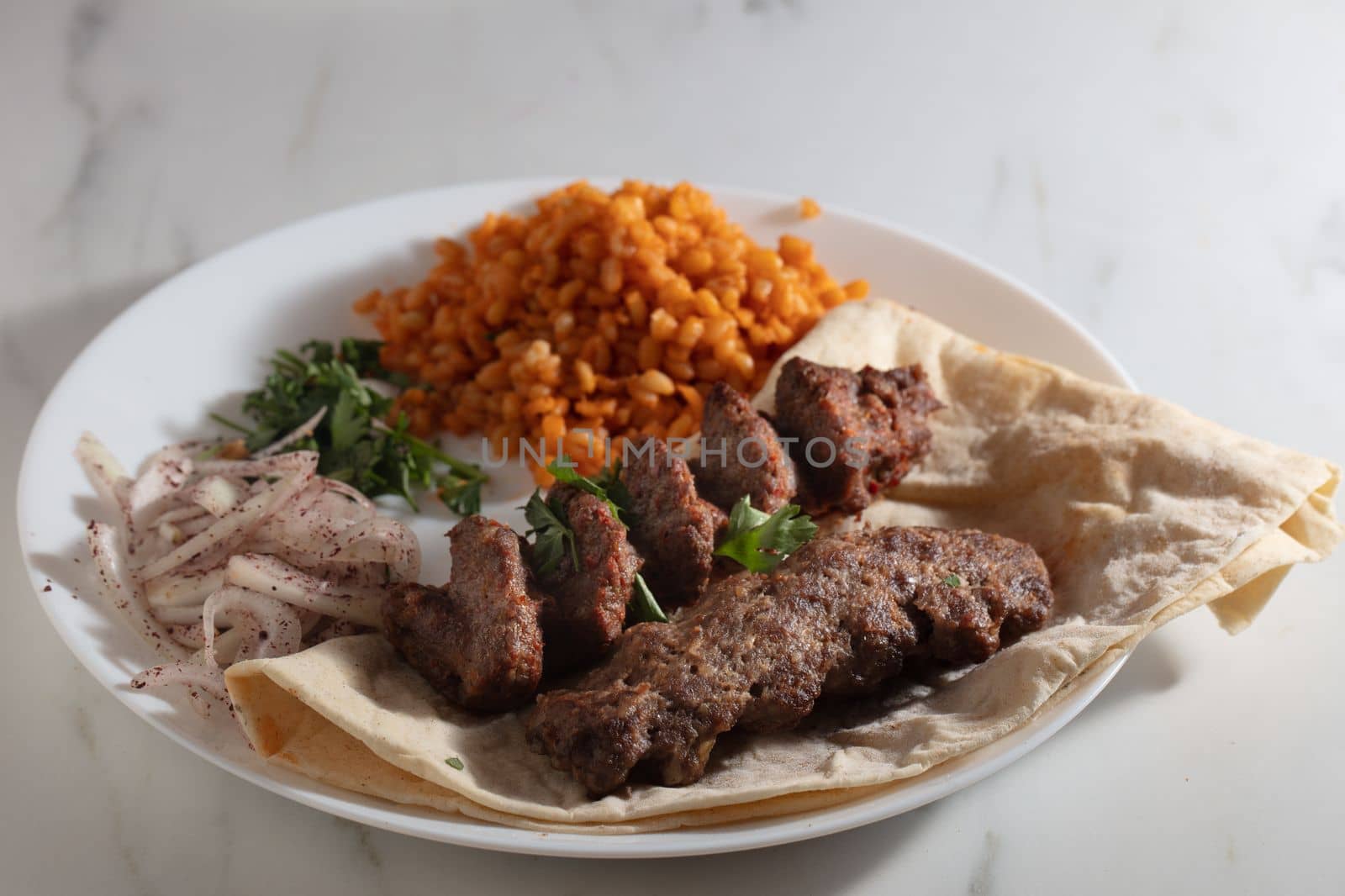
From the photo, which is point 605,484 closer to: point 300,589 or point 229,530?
point 300,589

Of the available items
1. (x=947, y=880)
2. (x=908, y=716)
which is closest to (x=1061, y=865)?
(x=947, y=880)

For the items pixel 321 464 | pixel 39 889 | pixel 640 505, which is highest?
pixel 640 505

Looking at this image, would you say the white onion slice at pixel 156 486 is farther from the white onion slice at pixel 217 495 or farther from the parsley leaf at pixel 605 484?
the parsley leaf at pixel 605 484

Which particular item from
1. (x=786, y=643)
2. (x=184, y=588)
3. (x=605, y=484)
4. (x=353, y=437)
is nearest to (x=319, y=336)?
(x=353, y=437)

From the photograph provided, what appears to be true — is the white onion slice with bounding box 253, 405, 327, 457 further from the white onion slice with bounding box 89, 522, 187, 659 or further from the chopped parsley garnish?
the white onion slice with bounding box 89, 522, 187, 659

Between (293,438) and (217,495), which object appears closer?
(217,495)

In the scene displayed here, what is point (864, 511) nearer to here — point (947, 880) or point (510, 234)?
point (947, 880)

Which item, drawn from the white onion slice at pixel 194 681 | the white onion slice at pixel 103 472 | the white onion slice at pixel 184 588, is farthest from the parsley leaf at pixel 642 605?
the white onion slice at pixel 103 472
